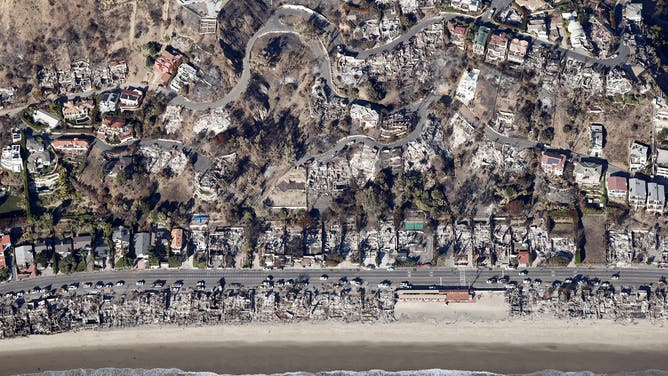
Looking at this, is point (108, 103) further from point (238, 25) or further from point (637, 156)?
point (637, 156)

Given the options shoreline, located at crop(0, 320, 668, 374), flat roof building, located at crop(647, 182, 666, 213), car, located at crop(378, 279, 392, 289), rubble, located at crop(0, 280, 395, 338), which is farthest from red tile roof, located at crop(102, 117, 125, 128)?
flat roof building, located at crop(647, 182, 666, 213)

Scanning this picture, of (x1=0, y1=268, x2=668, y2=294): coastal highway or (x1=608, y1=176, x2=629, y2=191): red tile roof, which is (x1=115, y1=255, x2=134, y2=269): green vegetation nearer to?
(x1=0, y1=268, x2=668, y2=294): coastal highway

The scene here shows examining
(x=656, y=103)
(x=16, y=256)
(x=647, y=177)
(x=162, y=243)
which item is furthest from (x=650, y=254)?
(x=16, y=256)

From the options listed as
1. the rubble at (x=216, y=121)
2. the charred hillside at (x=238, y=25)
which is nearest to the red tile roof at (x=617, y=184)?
the rubble at (x=216, y=121)

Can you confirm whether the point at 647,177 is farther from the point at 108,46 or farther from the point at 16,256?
the point at 16,256

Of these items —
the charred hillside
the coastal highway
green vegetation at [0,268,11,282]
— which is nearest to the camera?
the coastal highway
